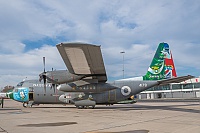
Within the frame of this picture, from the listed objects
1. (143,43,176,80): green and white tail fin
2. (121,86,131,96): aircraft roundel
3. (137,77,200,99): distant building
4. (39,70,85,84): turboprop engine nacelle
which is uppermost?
(143,43,176,80): green and white tail fin

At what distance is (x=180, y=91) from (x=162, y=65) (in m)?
69.3

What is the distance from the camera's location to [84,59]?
18141 millimetres

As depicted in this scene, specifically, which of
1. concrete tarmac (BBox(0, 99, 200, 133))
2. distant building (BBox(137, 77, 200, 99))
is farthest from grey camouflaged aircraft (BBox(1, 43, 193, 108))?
distant building (BBox(137, 77, 200, 99))

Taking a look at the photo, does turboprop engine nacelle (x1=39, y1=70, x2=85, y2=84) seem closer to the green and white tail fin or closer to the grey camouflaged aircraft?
the grey camouflaged aircraft

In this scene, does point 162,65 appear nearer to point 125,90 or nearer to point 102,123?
point 125,90

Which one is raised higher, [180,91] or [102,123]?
[102,123]

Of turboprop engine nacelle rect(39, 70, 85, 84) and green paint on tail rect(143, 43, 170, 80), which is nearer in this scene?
turboprop engine nacelle rect(39, 70, 85, 84)

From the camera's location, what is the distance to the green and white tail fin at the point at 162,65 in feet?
82.2

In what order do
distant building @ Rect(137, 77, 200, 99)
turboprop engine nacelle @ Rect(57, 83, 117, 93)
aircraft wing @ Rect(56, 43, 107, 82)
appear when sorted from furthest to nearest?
distant building @ Rect(137, 77, 200, 99) < turboprop engine nacelle @ Rect(57, 83, 117, 93) < aircraft wing @ Rect(56, 43, 107, 82)

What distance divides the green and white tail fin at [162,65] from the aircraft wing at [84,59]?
6559mm

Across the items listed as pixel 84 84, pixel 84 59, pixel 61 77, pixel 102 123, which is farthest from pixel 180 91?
pixel 102 123

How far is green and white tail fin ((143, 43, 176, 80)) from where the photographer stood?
25062mm

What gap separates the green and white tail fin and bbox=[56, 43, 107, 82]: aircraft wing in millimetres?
6559

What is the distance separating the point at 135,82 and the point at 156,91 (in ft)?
243
